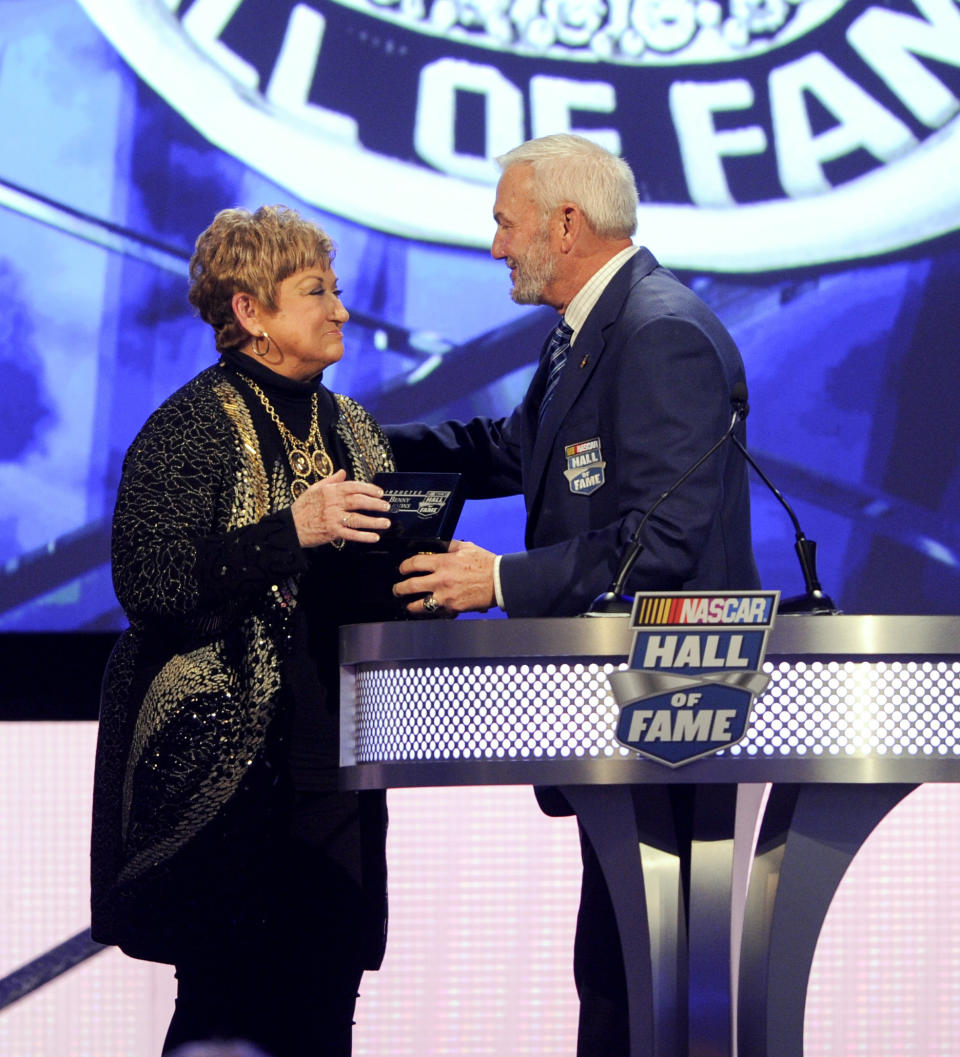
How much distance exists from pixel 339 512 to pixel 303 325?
0.41m

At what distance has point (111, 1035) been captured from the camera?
296 cm

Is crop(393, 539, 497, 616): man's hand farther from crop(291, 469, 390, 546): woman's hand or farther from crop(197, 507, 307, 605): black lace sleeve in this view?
crop(197, 507, 307, 605): black lace sleeve

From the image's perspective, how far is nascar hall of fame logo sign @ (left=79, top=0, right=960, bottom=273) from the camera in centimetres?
312

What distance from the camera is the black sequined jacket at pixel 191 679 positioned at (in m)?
1.97

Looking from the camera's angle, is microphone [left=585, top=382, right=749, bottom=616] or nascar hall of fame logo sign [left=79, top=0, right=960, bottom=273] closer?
microphone [left=585, top=382, right=749, bottom=616]

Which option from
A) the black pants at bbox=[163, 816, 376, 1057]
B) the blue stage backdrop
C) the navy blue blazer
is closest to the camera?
the navy blue blazer

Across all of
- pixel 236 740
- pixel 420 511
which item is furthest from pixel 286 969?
pixel 420 511

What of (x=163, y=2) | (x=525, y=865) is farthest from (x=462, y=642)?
(x=163, y=2)

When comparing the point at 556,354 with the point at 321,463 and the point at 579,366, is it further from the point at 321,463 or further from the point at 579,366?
the point at 321,463

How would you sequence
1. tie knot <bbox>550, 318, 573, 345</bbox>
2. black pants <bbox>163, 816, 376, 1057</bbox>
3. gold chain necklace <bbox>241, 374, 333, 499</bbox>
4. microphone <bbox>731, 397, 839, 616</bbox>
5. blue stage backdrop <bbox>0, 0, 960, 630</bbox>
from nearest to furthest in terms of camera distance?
microphone <bbox>731, 397, 839, 616</bbox> < black pants <bbox>163, 816, 376, 1057</bbox> < gold chain necklace <bbox>241, 374, 333, 499</bbox> < tie knot <bbox>550, 318, 573, 345</bbox> < blue stage backdrop <bbox>0, 0, 960, 630</bbox>

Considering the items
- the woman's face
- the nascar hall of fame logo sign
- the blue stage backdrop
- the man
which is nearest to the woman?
the woman's face

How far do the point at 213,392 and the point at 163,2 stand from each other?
1.38 meters

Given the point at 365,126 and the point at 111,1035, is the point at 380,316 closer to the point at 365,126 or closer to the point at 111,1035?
the point at 365,126

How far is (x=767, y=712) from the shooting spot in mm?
1456
